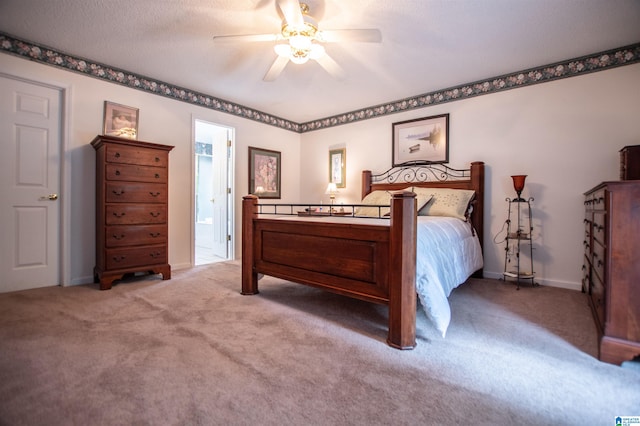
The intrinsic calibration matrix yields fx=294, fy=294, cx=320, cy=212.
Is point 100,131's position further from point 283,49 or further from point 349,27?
point 349,27

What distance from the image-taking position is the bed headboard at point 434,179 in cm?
354

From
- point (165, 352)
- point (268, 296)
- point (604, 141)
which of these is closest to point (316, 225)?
point (268, 296)

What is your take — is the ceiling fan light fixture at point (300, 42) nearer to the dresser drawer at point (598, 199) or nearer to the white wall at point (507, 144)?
the dresser drawer at point (598, 199)

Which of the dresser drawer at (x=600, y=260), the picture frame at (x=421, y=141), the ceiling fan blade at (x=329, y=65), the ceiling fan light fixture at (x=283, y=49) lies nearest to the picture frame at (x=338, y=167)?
the picture frame at (x=421, y=141)

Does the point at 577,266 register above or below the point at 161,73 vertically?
below

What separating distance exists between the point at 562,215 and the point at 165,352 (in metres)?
3.83

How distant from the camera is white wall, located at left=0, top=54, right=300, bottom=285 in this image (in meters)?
3.07

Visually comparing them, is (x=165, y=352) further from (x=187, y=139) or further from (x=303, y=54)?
(x=187, y=139)

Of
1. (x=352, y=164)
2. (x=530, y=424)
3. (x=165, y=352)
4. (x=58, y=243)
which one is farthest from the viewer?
(x=352, y=164)

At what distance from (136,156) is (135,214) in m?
0.62

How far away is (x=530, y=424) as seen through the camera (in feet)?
3.76

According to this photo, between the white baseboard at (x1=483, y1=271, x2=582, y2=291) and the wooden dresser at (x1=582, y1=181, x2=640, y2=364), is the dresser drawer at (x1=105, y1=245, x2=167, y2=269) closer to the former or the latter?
the wooden dresser at (x1=582, y1=181, x2=640, y2=364)

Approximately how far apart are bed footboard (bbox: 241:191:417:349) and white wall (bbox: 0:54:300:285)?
5.26ft

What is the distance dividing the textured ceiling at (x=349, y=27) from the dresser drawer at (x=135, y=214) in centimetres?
157
